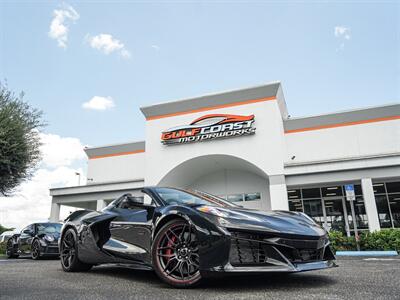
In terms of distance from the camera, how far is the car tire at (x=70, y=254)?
459cm

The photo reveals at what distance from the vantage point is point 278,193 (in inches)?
578

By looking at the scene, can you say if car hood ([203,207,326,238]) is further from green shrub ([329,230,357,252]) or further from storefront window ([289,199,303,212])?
storefront window ([289,199,303,212])

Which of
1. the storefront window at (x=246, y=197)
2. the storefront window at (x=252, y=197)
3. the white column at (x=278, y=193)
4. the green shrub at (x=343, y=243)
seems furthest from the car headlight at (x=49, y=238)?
the storefront window at (x=252, y=197)

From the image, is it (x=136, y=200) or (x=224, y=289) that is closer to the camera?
(x=224, y=289)

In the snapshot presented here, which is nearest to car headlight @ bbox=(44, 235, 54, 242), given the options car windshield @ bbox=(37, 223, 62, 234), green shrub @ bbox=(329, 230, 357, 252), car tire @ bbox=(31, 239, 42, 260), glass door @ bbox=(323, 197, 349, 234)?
car tire @ bbox=(31, 239, 42, 260)

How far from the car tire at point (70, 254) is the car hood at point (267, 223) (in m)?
2.77

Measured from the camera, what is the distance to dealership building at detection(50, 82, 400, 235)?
14930 mm

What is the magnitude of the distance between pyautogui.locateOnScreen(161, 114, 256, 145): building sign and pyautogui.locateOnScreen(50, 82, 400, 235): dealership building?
2.1 inches

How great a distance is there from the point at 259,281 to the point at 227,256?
0.73 meters

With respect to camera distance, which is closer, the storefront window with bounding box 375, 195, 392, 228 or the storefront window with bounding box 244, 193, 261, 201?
the storefront window with bounding box 375, 195, 392, 228

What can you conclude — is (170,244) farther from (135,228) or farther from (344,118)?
(344,118)

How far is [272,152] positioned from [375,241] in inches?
239

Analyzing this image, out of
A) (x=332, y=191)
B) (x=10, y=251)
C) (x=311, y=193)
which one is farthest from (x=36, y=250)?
(x=332, y=191)

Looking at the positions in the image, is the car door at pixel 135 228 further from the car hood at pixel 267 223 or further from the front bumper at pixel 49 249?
the front bumper at pixel 49 249
